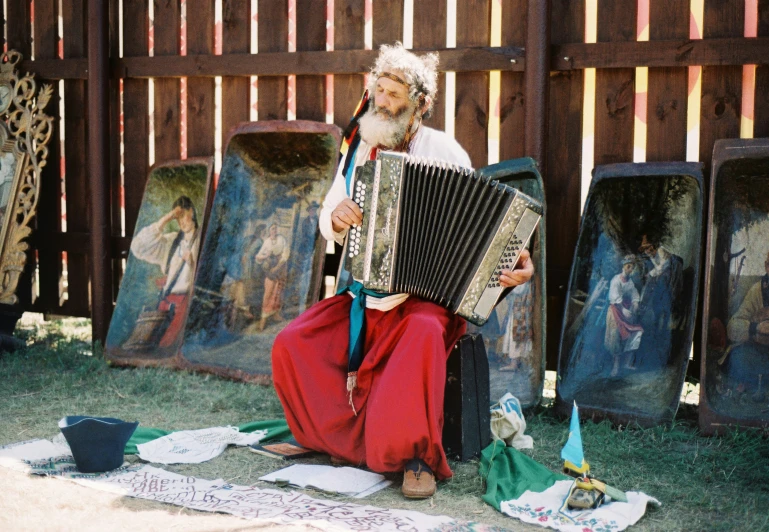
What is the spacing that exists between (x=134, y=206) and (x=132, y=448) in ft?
8.97

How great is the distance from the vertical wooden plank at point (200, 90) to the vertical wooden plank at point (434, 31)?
147 cm

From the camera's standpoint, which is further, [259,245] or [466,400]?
[259,245]

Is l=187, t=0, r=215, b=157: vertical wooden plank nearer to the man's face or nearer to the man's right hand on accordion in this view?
the man's face

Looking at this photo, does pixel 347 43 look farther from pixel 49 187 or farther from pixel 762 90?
pixel 49 187

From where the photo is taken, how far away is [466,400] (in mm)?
3883

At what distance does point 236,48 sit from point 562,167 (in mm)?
2296

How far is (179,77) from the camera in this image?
20.0ft

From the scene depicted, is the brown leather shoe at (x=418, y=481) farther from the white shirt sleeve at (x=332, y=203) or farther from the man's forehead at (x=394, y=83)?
the man's forehead at (x=394, y=83)

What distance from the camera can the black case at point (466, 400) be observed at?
3854 millimetres

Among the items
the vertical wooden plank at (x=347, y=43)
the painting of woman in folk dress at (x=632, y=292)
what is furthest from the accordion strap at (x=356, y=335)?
the vertical wooden plank at (x=347, y=43)

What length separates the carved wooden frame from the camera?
6031 mm

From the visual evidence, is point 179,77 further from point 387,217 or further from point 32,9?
point 387,217

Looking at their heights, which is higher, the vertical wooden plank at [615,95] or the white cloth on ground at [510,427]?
the vertical wooden plank at [615,95]

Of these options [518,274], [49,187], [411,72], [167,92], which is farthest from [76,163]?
[518,274]
